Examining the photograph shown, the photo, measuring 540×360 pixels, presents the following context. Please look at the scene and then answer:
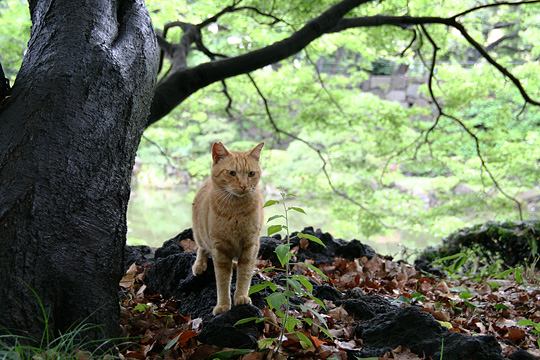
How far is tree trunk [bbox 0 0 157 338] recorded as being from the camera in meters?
2.38

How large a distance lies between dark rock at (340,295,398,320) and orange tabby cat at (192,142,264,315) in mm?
651

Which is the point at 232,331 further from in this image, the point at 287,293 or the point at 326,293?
the point at 326,293

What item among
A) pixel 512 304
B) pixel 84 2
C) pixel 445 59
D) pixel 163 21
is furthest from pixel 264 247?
pixel 445 59

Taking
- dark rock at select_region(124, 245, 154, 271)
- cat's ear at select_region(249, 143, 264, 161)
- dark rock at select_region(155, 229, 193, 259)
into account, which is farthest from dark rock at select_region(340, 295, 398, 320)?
dark rock at select_region(124, 245, 154, 271)

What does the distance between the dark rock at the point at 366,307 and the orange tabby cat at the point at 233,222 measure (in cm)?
65

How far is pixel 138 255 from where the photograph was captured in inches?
195

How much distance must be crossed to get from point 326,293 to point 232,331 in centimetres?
109

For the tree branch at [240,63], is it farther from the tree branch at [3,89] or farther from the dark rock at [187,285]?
the tree branch at [3,89]

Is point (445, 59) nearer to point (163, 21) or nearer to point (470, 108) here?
point (470, 108)

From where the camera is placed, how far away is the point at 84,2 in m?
3.20

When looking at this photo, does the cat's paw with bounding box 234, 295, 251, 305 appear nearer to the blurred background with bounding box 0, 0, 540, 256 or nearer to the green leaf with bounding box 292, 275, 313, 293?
the green leaf with bounding box 292, 275, 313, 293

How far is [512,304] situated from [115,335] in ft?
9.75

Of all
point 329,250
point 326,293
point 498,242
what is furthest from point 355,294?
point 498,242

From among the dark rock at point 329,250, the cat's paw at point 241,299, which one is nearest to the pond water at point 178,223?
the dark rock at point 329,250
